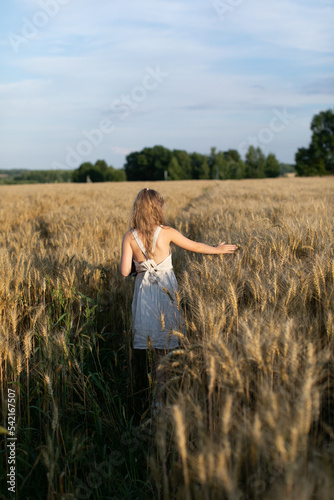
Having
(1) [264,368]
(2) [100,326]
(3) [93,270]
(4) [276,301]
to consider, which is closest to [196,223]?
(3) [93,270]

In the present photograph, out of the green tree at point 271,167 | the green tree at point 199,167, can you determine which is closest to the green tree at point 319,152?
the green tree at point 271,167

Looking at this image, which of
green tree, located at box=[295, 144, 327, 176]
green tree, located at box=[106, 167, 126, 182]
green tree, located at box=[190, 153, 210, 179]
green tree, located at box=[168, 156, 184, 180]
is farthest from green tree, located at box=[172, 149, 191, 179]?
green tree, located at box=[295, 144, 327, 176]

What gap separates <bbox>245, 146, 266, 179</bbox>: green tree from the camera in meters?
73.5

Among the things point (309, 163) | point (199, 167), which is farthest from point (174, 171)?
point (309, 163)

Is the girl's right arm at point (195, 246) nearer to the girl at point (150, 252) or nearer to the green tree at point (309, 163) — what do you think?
the girl at point (150, 252)

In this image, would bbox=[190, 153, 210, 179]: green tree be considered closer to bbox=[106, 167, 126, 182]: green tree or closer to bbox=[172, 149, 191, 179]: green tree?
bbox=[172, 149, 191, 179]: green tree

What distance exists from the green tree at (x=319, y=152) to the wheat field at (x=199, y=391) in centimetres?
5752

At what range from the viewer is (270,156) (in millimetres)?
77312

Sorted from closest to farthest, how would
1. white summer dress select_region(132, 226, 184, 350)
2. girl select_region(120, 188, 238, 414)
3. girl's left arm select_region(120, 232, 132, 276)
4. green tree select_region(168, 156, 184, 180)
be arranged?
1. white summer dress select_region(132, 226, 184, 350)
2. girl select_region(120, 188, 238, 414)
3. girl's left arm select_region(120, 232, 132, 276)
4. green tree select_region(168, 156, 184, 180)

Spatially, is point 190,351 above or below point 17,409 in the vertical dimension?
above

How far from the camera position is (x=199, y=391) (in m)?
1.45

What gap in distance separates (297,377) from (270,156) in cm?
8138

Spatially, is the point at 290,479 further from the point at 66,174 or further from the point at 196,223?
the point at 66,174

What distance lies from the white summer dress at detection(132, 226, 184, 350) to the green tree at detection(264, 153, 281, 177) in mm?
78295
